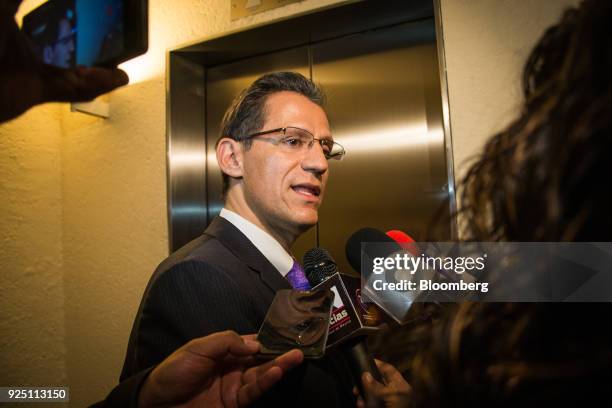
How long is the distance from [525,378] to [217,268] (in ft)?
2.07

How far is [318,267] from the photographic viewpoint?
111 cm

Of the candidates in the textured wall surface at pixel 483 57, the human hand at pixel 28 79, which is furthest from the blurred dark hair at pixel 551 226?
the textured wall surface at pixel 483 57

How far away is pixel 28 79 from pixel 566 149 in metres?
0.58

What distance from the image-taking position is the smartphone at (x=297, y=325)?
2.03ft

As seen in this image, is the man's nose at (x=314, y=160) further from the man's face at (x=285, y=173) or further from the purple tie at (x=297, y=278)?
the purple tie at (x=297, y=278)

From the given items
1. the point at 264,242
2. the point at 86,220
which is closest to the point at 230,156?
the point at 264,242

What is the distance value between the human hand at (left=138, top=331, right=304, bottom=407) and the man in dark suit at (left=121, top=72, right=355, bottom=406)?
10 cm

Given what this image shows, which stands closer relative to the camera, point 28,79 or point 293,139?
point 28,79

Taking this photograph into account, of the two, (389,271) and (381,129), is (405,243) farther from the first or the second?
(381,129)

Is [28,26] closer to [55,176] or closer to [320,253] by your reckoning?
[320,253]

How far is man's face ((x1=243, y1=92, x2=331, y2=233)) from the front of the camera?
115 centimetres

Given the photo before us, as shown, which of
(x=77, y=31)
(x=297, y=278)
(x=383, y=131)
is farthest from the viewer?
(x=383, y=131)

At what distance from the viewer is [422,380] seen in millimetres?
349

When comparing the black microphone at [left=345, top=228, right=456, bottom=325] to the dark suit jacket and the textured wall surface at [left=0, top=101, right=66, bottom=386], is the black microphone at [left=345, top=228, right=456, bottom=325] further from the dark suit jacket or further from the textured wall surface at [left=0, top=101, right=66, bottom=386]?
the textured wall surface at [left=0, top=101, right=66, bottom=386]
